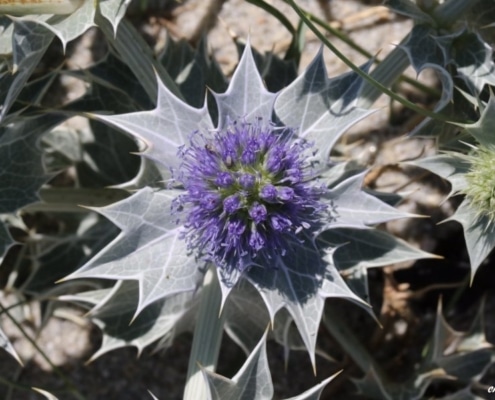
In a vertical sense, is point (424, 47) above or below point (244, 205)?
above

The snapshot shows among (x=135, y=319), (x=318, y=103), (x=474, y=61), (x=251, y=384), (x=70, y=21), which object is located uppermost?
(x=474, y=61)

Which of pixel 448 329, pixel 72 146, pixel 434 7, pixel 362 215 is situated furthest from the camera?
pixel 72 146

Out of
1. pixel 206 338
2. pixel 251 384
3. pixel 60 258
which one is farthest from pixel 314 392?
pixel 60 258

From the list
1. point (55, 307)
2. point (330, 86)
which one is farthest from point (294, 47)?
point (55, 307)

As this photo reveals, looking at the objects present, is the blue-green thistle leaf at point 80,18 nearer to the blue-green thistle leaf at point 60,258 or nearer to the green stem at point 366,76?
the green stem at point 366,76

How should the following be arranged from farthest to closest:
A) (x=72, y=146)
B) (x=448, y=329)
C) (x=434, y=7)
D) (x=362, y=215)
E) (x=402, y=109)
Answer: (x=402, y=109) → (x=72, y=146) → (x=448, y=329) → (x=434, y=7) → (x=362, y=215)

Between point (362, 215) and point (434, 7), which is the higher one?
point (434, 7)

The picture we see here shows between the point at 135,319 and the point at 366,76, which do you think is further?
the point at 135,319

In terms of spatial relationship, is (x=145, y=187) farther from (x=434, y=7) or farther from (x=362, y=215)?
(x=434, y=7)

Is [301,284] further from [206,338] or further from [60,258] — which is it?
[60,258]
